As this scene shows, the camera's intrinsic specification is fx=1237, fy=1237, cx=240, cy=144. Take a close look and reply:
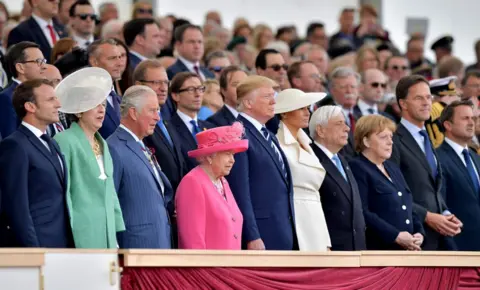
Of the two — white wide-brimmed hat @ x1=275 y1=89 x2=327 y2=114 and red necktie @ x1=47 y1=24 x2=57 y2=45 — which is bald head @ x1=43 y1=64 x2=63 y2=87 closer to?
white wide-brimmed hat @ x1=275 y1=89 x2=327 y2=114

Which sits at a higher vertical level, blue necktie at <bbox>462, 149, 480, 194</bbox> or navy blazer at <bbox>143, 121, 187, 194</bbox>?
navy blazer at <bbox>143, 121, 187, 194</bbox>

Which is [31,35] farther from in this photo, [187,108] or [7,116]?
[7,116]

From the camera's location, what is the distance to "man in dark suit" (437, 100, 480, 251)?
973 cm

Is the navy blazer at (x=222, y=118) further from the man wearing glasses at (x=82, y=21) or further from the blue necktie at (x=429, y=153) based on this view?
the man wearing glasses at (x=82, y=21)

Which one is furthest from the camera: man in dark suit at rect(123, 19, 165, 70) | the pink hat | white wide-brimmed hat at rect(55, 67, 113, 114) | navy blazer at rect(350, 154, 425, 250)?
man in dark suit at rect(123, 19, 165, 70)

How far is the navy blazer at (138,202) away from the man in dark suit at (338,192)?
1.50m

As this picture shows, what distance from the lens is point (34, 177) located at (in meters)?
6.85

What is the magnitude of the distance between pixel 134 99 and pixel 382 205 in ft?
7.28

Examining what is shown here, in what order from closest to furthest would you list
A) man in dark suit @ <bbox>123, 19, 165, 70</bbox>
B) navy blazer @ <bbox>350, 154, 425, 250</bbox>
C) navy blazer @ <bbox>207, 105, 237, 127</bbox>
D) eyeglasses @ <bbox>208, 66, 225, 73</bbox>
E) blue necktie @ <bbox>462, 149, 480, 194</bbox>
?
navy blazer @ <bbox>350, 154, 425, 250</bbox> < navy blazer @ <bbox>207, 105, 237, 127</bbox> < blue necktie @ <bbox>462, 149, 480, 194</bbox> < man in dark suit @ <bbox>123, 19, 165, 70</bbox> < eyeglasses @ <bbox>208, 66, 225, 73</bbox>

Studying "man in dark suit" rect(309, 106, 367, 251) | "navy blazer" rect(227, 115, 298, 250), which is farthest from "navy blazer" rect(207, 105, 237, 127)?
"navy blazer" rect(227, 115, 298, 250)

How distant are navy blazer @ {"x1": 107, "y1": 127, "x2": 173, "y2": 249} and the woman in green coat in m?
0.16

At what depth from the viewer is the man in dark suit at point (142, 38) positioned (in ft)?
34.2

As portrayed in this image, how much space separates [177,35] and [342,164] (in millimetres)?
2888

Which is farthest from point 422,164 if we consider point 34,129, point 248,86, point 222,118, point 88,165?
point 34,129
